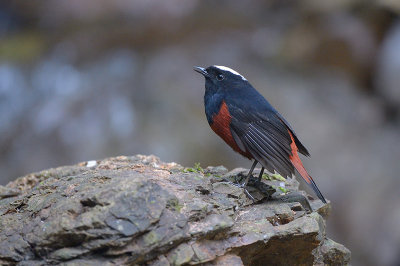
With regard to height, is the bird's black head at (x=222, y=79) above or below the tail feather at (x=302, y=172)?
above

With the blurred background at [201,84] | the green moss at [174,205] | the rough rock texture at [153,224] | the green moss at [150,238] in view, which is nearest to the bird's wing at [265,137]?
the rough rock texture at [153,224]

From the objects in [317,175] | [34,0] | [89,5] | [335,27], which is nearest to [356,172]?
[317,175]

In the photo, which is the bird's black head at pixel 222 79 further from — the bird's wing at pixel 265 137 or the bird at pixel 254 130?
the bird's wing at pixel 265 137

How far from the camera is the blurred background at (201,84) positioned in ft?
33.5

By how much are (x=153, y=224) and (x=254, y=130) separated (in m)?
1.76

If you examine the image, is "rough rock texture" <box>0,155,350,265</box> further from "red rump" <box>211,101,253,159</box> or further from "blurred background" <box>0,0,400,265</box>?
"blurred background" <box>0,0,400,265</box>

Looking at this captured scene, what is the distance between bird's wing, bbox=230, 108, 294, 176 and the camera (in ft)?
15.9

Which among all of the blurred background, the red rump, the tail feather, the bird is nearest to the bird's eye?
the bird

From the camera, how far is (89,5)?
14680mm

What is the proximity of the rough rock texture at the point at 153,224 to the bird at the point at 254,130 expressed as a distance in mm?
373

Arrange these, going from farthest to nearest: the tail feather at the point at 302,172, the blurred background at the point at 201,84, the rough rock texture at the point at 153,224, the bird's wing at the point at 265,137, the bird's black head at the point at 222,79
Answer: the blurred background at the point at 201,84 < the bird's black head at the point at 222,79 < the bird's wing at the point at 265,137 < the tail feather at the point at 302,172 < the rough rock texture at the point at 153,224

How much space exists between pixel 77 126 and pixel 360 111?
6386 mm

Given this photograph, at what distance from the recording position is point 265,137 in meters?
5.00

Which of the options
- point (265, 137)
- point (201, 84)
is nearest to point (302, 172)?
point (265, 137)
